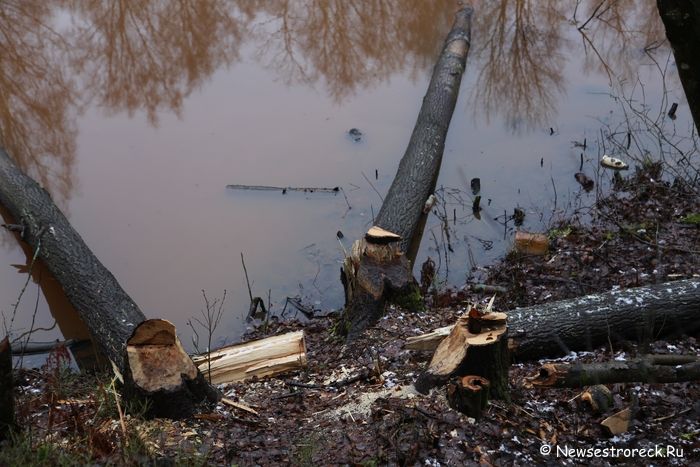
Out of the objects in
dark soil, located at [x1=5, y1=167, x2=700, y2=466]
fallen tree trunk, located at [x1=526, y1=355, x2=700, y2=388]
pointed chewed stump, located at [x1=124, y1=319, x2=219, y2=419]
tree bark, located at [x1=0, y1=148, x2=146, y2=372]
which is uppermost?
tree bark, located at [x1=0, y1=148, x2=146, y2=372]

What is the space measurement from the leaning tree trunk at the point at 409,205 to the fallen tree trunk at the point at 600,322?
90 centimetres

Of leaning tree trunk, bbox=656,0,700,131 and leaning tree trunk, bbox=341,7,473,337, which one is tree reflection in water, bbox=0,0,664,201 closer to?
Answer: leaning tree trunk, bbox=341,7,473,337

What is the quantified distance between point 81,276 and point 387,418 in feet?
11.1

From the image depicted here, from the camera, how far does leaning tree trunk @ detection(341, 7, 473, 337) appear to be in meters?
6.00

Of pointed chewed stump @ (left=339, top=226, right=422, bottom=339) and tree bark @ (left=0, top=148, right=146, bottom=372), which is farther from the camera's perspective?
pointed chewed stump @ (left=339, top=226, right=422, bottom=339)

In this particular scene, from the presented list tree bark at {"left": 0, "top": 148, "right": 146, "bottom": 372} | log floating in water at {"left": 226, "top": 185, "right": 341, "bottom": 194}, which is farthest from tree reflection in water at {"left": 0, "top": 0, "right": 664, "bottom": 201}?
log floating in water at {"left": 226, "top": 185, "right": 341, "bottom": 194}

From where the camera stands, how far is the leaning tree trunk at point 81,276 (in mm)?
4785

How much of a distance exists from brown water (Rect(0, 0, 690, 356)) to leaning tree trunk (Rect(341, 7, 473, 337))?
0.40m

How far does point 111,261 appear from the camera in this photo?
7.52 meters

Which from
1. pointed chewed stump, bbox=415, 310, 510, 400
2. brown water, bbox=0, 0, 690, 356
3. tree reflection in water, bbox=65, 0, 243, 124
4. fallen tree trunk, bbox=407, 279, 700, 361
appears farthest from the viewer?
tree reflection in water, bbox=65, 0, 243, 124

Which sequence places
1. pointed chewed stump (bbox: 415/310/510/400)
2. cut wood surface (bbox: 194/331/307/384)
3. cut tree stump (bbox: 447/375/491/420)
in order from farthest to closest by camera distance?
cut wood surface (bbox: 194/331/307/384) → pointed chewed stump (bbox: 415/310/510/400) → cut tree stump (bbox: 447/375/491/420)

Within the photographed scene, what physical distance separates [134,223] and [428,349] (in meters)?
4.17

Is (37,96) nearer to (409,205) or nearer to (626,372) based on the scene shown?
(409,205)

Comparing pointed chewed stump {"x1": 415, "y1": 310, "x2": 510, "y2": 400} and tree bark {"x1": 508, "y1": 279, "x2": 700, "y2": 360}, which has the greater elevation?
pointed chewed stump {"x1": 415, "y1": 310, "x2": 510, "y2": 400}
